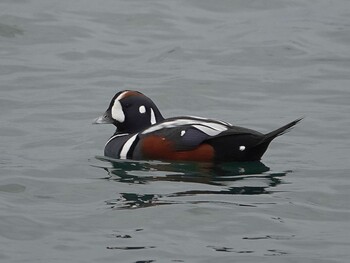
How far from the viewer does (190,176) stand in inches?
445

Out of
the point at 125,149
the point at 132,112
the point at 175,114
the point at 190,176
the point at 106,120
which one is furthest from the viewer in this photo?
the point at 175,114

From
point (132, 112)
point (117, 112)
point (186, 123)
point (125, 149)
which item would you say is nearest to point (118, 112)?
point (117, 112)

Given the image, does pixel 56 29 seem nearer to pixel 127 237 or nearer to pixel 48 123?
pixel 48 123

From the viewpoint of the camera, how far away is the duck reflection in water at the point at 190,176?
10562 mm

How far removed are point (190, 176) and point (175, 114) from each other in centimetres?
327

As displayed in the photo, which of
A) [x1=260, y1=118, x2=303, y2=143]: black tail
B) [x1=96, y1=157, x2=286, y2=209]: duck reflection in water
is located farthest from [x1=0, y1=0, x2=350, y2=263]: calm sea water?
[x1=260, y1=118, x2=303, y2=143]: black tail

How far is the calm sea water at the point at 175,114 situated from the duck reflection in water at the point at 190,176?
0.07ft

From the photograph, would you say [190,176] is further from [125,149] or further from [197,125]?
[125,149]

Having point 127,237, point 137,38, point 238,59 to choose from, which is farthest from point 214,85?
point 127,237

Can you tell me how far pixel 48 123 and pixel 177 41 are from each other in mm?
4138

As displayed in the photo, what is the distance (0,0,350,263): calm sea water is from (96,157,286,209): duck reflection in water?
0.02m

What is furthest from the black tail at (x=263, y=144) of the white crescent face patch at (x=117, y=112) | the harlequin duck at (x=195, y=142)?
the white crescent face patch at (x=117, y=112)

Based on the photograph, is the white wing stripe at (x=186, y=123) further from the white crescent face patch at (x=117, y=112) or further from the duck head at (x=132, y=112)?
the white crescent face patch at (x=117, y=112)

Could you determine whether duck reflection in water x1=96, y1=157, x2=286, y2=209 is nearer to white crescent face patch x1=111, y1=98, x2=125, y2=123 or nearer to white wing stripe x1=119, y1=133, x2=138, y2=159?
white wing stripe x1=119, y1=133, x2=138, y2=159
